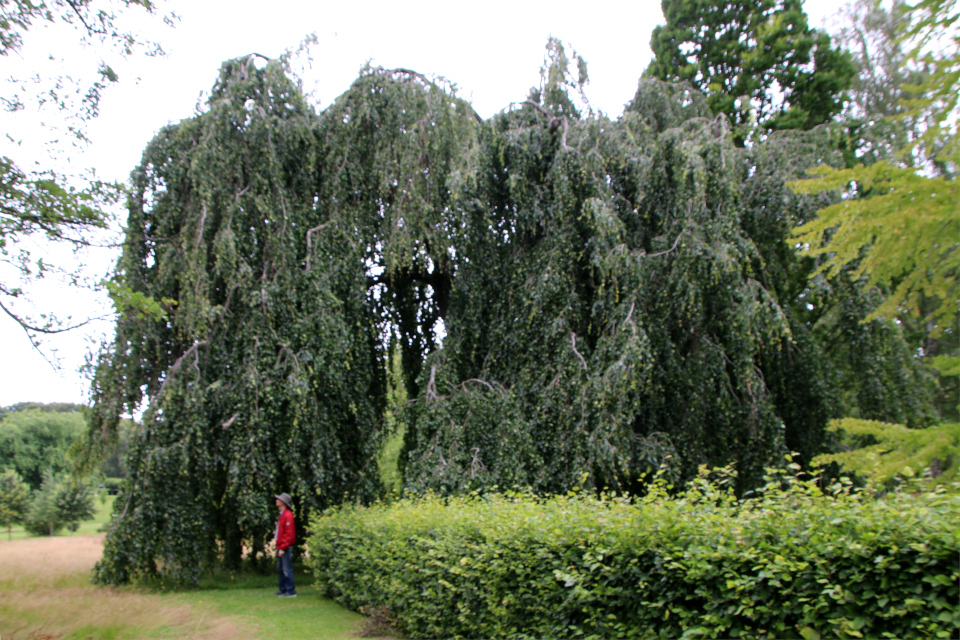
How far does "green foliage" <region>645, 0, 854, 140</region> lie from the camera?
12398 mm

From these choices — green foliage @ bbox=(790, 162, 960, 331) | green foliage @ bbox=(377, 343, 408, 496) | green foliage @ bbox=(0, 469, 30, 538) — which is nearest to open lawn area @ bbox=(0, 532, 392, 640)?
green foliage @ bbox=(377, 343, 408, 496)

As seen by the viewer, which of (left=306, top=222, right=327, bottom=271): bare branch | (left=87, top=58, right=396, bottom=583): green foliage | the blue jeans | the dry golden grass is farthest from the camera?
(left=306, top=222, right=327, bottom=271): bare branch

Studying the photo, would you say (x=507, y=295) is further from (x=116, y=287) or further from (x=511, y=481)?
(x=116, y=287)

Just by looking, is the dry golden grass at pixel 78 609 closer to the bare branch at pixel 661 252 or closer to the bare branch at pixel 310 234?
the bare branch at pixel 310 234

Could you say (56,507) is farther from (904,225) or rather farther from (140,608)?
(904,225)

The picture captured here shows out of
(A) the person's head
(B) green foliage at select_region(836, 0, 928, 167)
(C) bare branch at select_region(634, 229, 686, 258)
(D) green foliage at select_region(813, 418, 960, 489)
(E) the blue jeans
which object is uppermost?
(B) green foliage at select_region(836, 0, 928, 167)

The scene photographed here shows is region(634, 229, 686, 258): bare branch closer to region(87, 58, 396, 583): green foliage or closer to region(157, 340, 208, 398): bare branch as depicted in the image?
region(87, 58, 396, 583): green foliage

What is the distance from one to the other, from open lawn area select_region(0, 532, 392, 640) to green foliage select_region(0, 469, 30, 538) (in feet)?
8.27

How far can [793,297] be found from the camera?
11320 mm

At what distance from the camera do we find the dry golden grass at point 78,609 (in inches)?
175

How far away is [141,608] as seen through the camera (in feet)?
19.4

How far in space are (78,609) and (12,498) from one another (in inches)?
326

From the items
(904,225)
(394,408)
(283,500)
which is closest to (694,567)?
(904,225)

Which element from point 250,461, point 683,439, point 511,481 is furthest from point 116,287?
point 683,439
